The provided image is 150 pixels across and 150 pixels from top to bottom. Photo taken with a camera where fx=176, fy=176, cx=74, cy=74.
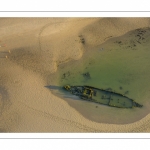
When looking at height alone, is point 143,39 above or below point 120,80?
above

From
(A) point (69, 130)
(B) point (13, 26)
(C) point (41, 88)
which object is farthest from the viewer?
(B) point (13, 26)

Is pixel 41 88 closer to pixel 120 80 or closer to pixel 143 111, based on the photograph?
pixel 120 80

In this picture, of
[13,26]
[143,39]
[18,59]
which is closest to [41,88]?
[18,59]

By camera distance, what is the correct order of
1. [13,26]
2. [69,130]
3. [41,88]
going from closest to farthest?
[69,130], [41,88], [13,26]

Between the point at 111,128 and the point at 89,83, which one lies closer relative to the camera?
the point at 111,128

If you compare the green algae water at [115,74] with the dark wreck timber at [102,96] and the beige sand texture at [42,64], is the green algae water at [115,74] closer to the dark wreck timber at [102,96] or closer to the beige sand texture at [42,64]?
the dark wreck timber at [102,96]

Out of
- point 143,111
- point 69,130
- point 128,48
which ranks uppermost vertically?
point 128,48

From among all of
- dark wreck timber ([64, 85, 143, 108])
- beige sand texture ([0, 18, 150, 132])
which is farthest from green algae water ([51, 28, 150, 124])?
beige sand texture ([0, 18, 150, 132])
